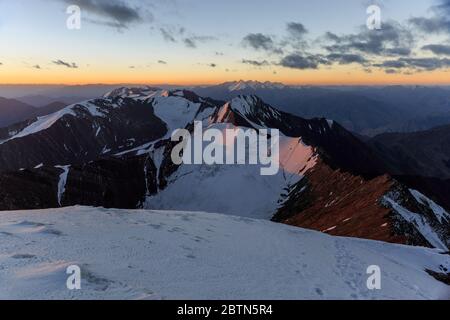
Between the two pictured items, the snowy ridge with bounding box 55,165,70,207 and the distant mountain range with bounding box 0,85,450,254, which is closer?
the distant mountain range with bounding box 0,85,450,254

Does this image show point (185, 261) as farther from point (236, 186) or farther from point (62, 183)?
point (62, 183)

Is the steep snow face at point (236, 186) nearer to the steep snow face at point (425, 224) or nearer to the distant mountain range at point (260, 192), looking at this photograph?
the distant mountain range at point (260, 192)

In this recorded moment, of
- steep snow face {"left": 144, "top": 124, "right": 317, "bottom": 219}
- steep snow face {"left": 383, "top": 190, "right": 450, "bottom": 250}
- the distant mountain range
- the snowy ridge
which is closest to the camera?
steep snow face {"left": 383, "top": 190, "right": 450, "bottom": 250}

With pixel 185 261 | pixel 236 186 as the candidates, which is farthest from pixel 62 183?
pixel 185 261

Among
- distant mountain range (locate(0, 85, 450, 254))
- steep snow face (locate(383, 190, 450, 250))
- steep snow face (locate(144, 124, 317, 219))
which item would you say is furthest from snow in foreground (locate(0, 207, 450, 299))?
steep snow face (locate(144, 124, 317, 219))

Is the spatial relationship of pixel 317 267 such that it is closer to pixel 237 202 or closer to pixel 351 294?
pixel 351 294

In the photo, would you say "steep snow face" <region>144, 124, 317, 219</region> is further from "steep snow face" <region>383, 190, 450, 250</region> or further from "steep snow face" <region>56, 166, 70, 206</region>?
"steep snow face" <region>383, 190, 450, 250</region>
